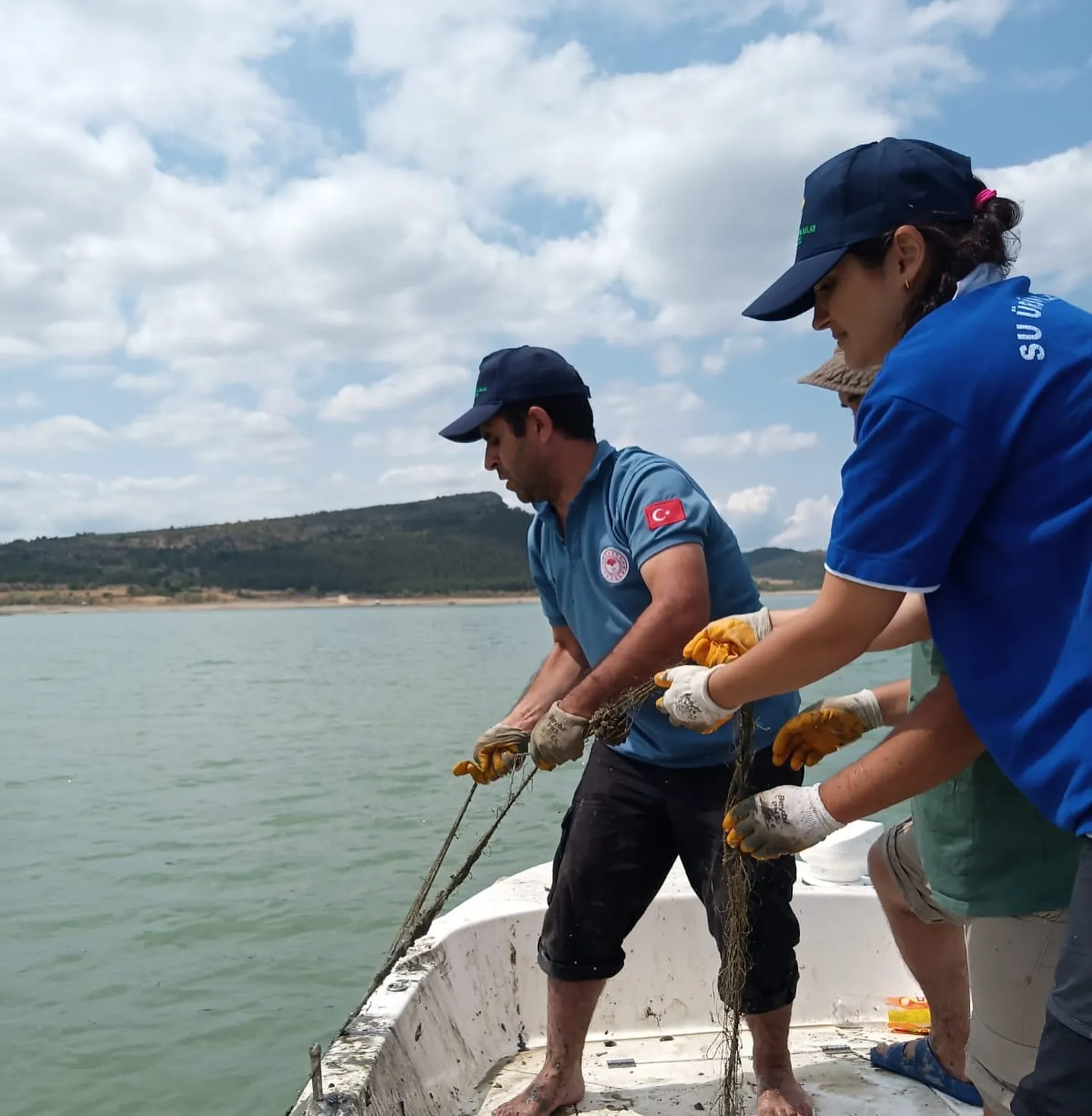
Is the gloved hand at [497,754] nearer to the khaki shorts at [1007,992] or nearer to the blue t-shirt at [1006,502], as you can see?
the khaki shorts at [1007,992]

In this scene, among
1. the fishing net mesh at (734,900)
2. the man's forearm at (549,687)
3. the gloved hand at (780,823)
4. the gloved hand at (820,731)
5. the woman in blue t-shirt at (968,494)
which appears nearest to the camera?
the woman in blue t-shirt at (968,494)

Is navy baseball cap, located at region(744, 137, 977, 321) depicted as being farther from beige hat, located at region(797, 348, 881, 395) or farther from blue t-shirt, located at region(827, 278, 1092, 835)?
beige hat, located at region(797, 348, 881, 395)

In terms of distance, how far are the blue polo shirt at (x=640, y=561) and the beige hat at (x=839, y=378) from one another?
0.41 meters

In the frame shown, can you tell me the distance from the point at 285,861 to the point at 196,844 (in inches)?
46.8

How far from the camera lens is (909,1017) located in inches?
132

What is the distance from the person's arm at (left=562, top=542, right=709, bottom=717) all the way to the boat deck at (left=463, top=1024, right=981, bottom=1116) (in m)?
1.24

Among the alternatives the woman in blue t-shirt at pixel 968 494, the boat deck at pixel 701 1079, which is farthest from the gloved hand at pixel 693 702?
the boat deck at pixel 701 1079

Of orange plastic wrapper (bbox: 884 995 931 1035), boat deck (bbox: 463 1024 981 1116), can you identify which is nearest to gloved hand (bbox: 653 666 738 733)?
boat deck (bbox: 463 1024 981 1116)

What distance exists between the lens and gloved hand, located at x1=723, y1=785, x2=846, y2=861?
178 centimetres

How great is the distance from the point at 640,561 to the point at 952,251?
123 centimetres

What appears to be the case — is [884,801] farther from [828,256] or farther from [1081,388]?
[828,256]

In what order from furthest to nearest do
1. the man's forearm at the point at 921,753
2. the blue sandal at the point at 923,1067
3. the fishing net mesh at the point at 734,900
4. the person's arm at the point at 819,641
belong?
the blue sandal at the point at 923,1067, the fishing net mesh at the point at 734,900, the man's forearm at the point at 921,753, the person's arm at the point at 819,641

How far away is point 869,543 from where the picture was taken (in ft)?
4.65

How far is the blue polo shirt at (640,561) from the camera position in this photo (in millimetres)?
2621
